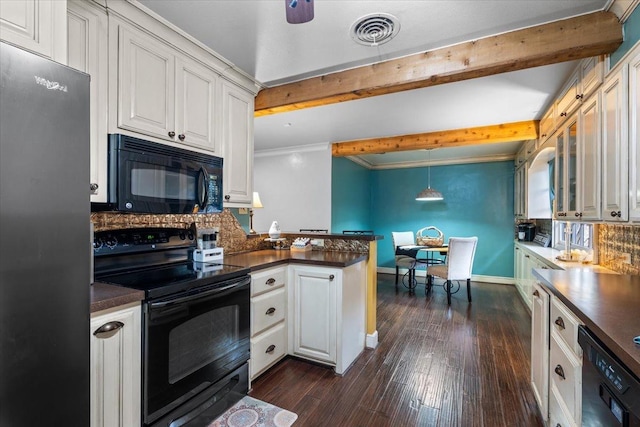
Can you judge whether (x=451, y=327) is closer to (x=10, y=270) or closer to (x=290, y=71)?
(x=290, y=71)

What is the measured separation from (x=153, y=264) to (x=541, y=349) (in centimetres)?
247

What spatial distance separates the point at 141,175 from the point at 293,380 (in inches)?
70.7

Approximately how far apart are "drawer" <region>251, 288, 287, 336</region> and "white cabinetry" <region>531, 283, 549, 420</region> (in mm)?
1755

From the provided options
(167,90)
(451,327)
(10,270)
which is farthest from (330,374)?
(167,90)

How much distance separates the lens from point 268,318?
226 centimetres

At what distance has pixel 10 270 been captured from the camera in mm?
833

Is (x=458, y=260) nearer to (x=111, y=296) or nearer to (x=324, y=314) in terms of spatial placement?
(x=324, y=314)

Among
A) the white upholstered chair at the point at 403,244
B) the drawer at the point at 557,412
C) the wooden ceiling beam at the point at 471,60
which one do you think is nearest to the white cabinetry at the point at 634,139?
the wooden ceiling beam at the point at 471,60

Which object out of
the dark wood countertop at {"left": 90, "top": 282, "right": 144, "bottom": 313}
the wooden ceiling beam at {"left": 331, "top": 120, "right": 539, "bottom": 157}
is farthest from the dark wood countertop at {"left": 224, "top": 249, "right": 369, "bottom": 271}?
the wooden ceiling beam at {"left": 331, "top": 120, "right": 539, "bottom": 157}

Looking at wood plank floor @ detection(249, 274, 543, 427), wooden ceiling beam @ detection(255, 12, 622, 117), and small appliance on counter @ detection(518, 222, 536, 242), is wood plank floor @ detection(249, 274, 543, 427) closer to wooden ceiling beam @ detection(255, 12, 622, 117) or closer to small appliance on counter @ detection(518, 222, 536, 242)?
small appliance on counter @ detection(518, 222, 536, 242)

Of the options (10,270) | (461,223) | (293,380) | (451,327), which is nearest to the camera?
(10,270)

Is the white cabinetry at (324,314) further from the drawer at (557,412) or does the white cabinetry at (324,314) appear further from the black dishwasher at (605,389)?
the black dishwasher at (605,389)

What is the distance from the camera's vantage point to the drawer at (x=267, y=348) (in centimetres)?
214

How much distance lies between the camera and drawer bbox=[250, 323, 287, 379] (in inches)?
84.4
